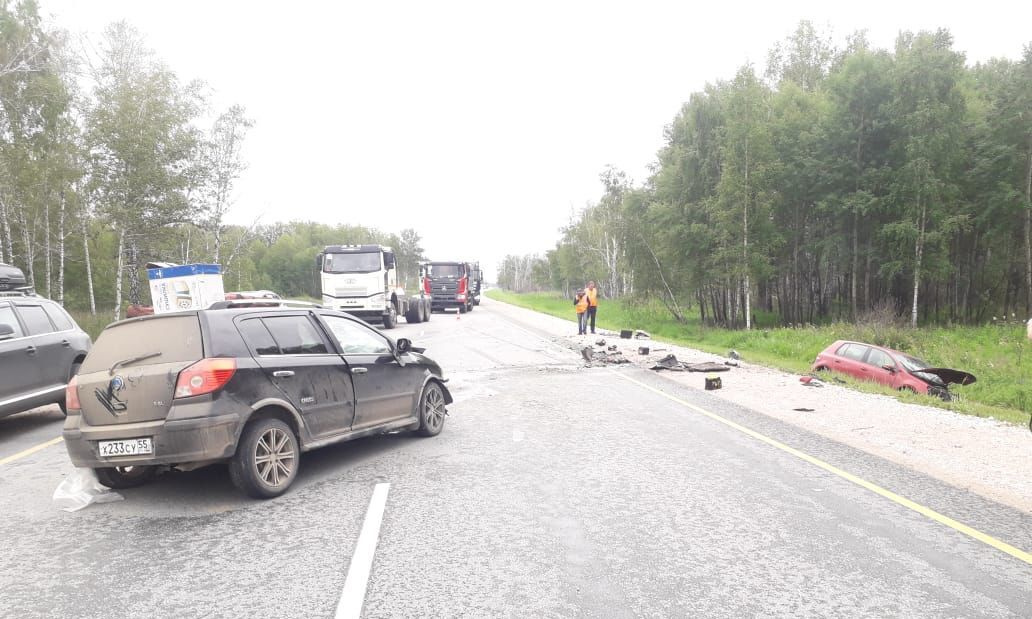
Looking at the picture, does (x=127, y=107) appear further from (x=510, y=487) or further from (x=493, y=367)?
(x=510, y=487)

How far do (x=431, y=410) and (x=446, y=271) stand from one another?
36404 mm

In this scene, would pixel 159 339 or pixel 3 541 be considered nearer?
pixel 3 541

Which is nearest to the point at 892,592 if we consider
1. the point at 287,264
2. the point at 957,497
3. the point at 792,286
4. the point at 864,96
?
the point at 957,497

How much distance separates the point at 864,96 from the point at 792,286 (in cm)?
1100

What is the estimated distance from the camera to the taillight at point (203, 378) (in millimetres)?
4836

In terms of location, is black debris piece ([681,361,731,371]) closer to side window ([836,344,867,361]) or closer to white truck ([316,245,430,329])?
side window ([836,344,867,361])

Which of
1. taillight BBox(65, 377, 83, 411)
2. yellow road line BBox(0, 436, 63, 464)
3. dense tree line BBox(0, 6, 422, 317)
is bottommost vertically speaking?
yellow road line BBox(0, 436, 63, 464)

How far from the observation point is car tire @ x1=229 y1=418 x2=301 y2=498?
196 inches

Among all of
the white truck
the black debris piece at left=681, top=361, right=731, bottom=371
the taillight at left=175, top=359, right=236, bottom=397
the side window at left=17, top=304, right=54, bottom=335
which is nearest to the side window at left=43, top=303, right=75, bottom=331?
the side window at left=17, top=304, right=54, bottom=335

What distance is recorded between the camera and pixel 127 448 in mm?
4840

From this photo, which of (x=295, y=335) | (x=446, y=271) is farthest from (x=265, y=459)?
(x=446, y=271)

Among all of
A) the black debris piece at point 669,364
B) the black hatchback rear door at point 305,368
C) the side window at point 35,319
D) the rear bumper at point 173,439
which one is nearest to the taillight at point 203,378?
the rear bumper at point 173,439

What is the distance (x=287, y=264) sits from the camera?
97.0 metres

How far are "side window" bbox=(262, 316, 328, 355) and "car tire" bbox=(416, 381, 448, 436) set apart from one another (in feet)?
5.45
